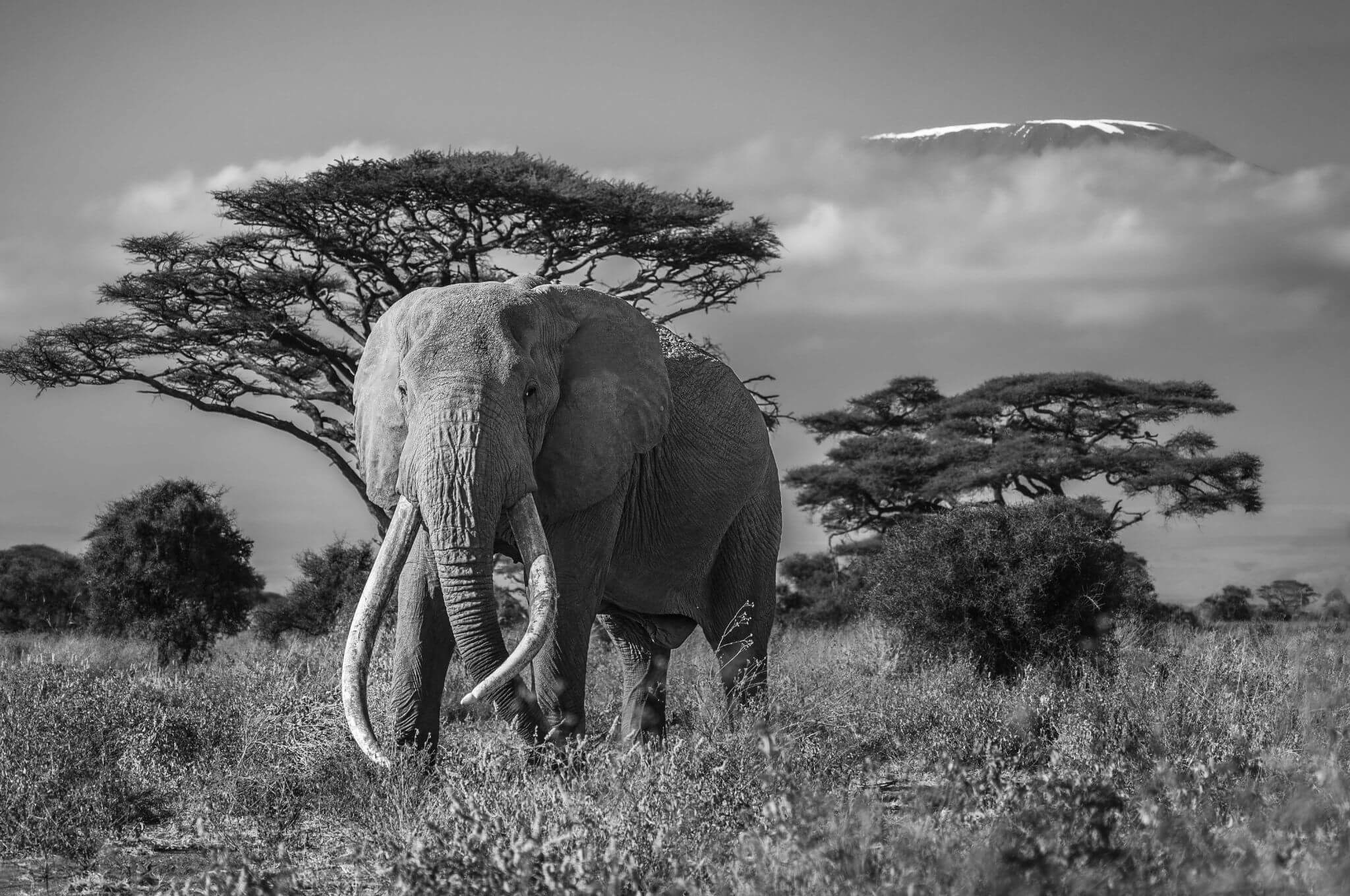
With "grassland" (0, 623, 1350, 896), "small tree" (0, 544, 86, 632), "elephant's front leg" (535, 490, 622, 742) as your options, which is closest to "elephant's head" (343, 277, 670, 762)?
"elephant's front leg" (535, 490, 622, 742)

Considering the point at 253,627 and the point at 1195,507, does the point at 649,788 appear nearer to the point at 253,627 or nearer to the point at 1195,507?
the point at 253,627

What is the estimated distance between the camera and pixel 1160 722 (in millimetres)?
7559

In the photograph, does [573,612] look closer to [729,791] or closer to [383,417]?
[383,417]

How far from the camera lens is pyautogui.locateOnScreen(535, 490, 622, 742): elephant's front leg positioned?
675cm

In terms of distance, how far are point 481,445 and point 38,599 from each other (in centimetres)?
2621

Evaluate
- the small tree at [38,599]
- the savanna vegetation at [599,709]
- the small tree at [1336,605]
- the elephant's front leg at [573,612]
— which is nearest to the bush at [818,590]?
the savanna vegetation at [599,709]

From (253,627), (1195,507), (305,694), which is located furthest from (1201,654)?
(1195,507)

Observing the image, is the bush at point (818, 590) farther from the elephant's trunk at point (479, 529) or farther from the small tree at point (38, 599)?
the elephant's trunk at point (479, 529)

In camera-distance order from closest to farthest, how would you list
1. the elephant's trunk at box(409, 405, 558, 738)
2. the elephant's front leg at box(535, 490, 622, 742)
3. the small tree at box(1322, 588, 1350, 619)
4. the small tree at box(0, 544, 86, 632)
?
the elephant's trunk at box(409, 405, 558, 738), the elephant's front leg at box(535, 490, 622, 742), the small tree at box(1322, 588, 1350, 619), the small tree at box(0, 544, 86, 632)

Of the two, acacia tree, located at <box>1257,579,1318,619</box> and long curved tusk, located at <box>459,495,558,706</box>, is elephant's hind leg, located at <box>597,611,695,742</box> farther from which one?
acacia tree, located at <box>1257,579,1318,619</box>

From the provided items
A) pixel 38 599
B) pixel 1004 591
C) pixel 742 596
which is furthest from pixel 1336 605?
pixel 38 599

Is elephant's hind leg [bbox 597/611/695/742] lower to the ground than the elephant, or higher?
lower

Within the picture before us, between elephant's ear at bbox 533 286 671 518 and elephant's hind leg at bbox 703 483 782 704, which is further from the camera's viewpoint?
elephant's hind leg at bbox 703 483 782 704

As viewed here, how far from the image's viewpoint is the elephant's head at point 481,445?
20.2 feet
